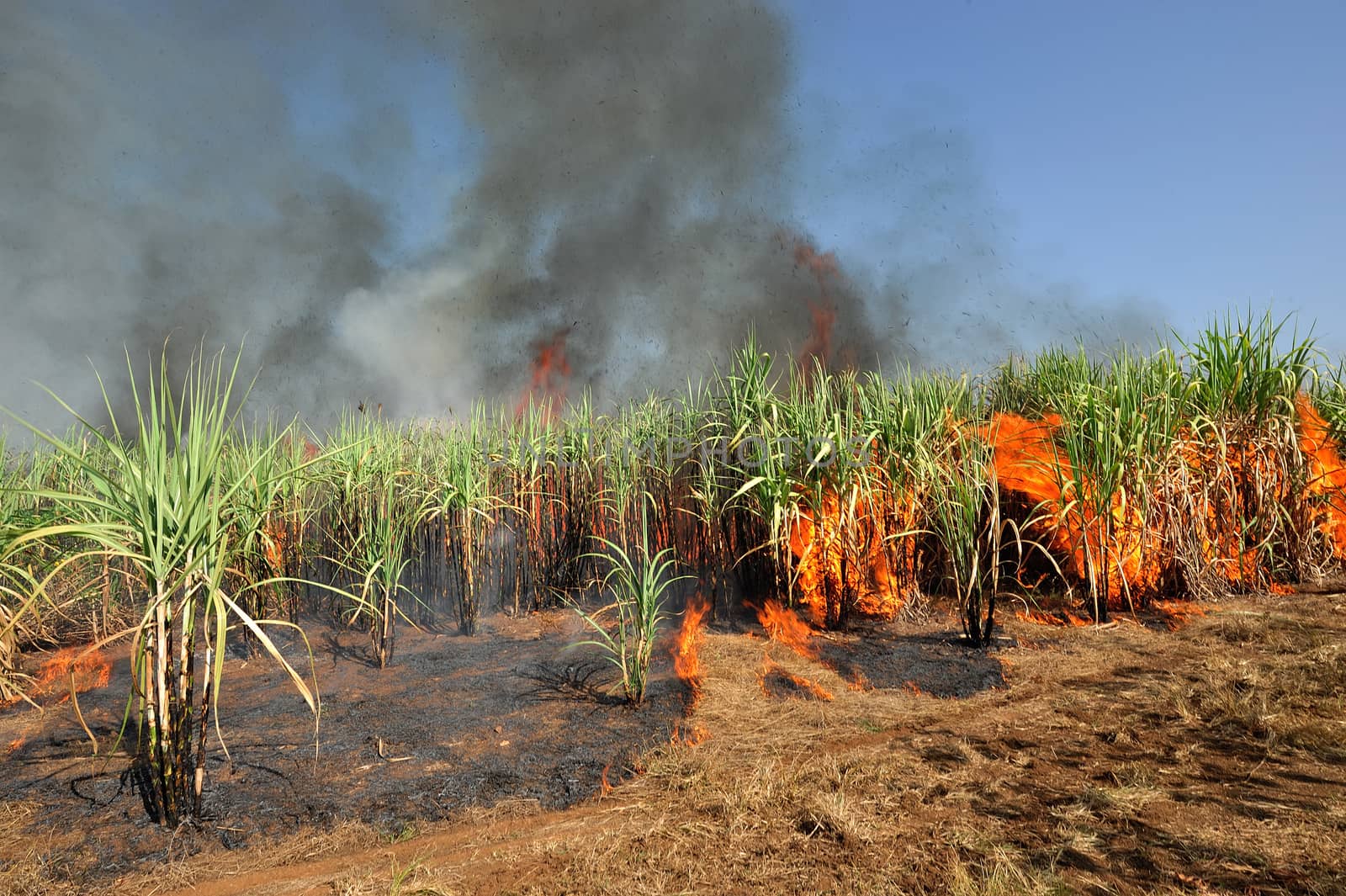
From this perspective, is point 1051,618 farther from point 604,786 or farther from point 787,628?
point 604,786

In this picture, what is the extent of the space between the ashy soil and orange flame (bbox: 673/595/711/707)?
9cm

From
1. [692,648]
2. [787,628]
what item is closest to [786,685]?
[692,648]

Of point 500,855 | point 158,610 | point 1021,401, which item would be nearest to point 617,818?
point 500,855

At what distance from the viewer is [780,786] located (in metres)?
2.63

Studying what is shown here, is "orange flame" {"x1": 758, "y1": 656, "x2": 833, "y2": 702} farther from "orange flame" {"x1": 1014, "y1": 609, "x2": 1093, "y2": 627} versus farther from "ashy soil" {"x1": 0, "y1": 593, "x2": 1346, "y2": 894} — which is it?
"orange flame" {"x1": 1014, "y1": 609, "x2": 1093, "y2": 627}

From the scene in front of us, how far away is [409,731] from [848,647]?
2545 mm

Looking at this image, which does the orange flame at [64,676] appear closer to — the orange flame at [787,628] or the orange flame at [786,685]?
the orange flame at [786,685]

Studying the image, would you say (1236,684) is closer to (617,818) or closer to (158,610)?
(617,818)

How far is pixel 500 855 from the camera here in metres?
2.29

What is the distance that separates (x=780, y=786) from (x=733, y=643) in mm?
2059

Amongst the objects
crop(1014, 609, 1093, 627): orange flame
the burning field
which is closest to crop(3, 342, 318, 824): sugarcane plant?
the burning field

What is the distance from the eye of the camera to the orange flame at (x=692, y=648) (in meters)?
3.94

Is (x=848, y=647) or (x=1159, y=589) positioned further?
(x=1159, y=589)

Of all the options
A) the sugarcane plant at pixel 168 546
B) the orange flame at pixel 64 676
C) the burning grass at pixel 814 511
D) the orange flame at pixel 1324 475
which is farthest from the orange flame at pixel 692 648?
the orange flame at pixel 1324 475
